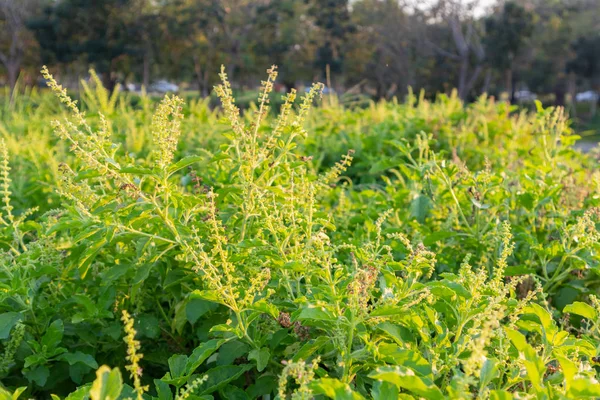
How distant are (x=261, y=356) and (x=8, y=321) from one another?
A: 812 millimetres

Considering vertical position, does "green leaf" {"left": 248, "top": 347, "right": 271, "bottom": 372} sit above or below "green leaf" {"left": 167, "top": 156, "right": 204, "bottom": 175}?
below

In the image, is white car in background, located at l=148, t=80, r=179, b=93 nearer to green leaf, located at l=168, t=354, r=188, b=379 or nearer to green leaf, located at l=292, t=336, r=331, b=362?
green leaf, located at l=168, t=354, r=188, b=379

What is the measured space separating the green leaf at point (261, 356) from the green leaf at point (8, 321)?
75 cm

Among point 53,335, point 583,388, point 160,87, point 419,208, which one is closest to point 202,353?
point 53,335

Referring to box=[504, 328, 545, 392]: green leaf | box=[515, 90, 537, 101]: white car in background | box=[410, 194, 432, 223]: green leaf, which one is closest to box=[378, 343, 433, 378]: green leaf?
box=[504, 328, 545, 392]: green leaf

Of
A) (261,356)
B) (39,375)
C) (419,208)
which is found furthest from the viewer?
(419,208)

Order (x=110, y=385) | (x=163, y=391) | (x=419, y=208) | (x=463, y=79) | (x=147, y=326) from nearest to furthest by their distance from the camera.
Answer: (x=110, y=385)
(x=163, y=391)
(x=147, y=326)
(x=419, y=208)
(x=463, y=79)

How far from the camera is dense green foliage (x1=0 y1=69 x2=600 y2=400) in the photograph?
1529 mm

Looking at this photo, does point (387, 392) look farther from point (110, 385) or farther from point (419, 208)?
point (419, 208)

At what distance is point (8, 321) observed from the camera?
1906mm

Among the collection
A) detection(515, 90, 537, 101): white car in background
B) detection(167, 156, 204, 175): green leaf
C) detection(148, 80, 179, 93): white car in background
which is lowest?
detection(515, 90, 537, 101): white car in background

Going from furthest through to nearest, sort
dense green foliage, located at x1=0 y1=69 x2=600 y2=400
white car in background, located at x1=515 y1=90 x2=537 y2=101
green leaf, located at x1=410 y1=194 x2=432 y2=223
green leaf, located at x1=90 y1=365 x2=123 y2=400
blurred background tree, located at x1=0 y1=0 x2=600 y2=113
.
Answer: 1. white car in background, located at x1=515 y1=90 x2=537 y2=101
2. blurred background tree, located at x1=0 y1=0 x2=600 y2=113
3. green leaf, located at x1=410 y1=194 x2=432 y2=223
4. dense green foliage, located at x1=0 y1=69 x2=600 y2=400
5. green leaf, located at x1=90 y1=365 x2=123 y2=400

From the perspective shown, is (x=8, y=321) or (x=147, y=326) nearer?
(x=8, y=321)

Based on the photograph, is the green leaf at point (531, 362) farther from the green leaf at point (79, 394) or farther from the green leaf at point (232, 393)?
the green leaf at point (79, 394)
